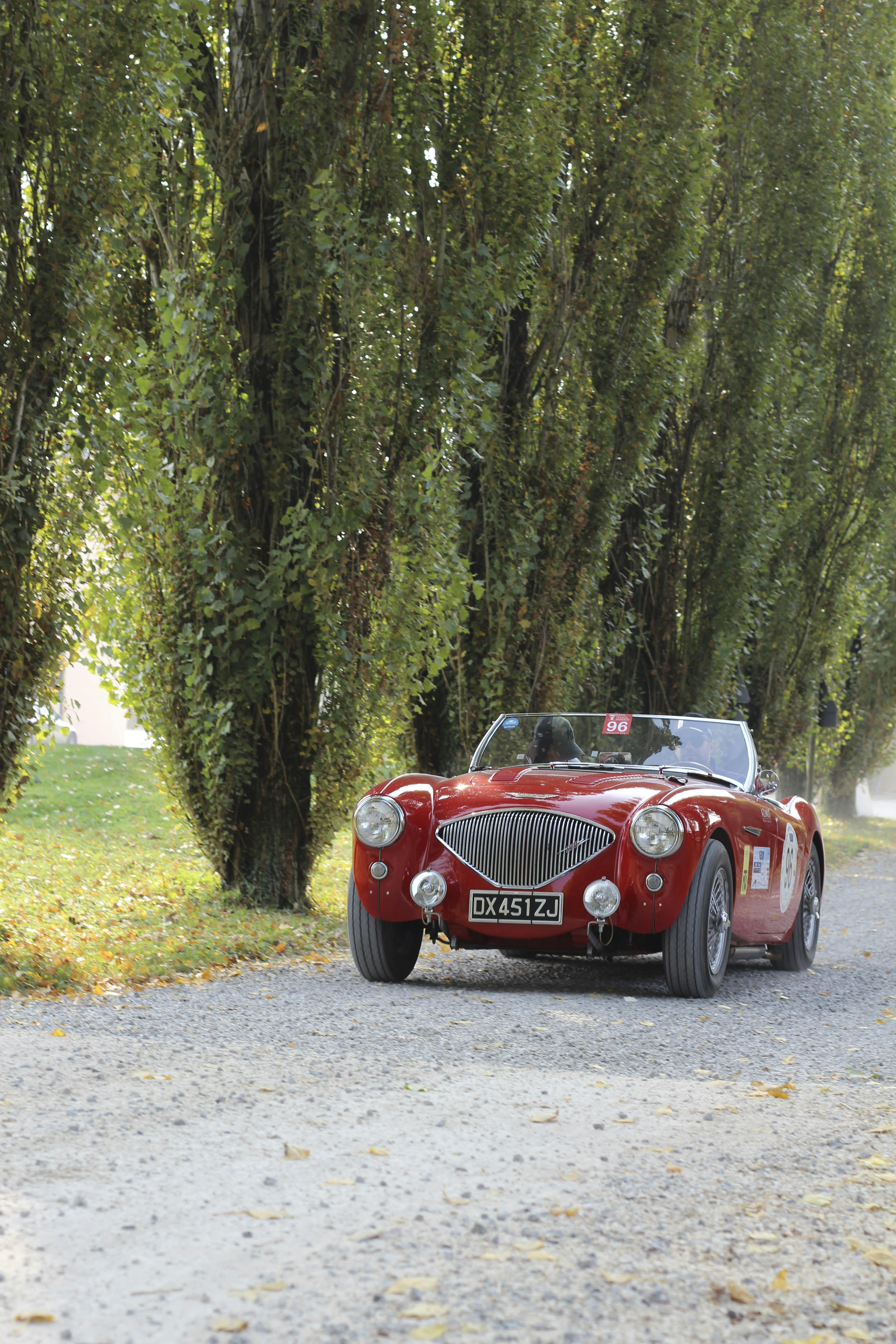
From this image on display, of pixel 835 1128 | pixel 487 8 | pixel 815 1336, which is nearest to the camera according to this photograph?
pixel 815 1336

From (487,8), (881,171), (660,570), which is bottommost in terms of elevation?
(660,570)

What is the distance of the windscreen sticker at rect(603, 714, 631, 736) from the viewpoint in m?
9.33

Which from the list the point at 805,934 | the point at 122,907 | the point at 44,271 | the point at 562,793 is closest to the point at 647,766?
the point at 562,793

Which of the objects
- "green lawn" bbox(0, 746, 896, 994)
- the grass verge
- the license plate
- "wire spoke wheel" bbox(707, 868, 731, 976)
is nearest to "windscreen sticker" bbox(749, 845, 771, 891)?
"wire spoke wheel" bbox(707, 868, 731, 976)

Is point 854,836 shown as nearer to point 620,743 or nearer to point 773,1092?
point 620,743

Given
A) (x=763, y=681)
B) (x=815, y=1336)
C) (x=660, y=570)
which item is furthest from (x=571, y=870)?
(x=763, y=681)

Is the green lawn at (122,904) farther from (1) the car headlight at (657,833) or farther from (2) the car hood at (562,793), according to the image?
(1) the car headlight at (657,833)

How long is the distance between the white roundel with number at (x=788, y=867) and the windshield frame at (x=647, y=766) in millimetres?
526

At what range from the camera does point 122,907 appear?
38.8 ft

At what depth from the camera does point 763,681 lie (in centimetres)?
→ 2248

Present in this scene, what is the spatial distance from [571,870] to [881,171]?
18.7 metres

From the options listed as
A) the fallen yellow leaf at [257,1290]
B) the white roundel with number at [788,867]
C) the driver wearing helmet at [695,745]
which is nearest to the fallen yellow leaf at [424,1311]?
the fallen yellow leaf at [257,1290]

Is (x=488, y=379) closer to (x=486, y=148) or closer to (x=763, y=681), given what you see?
(x=486, y=148)

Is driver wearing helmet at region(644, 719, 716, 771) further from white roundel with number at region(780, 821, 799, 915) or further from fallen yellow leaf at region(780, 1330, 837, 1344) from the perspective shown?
fallen yellow leaf at region(780, 1330, 837, 1344)
